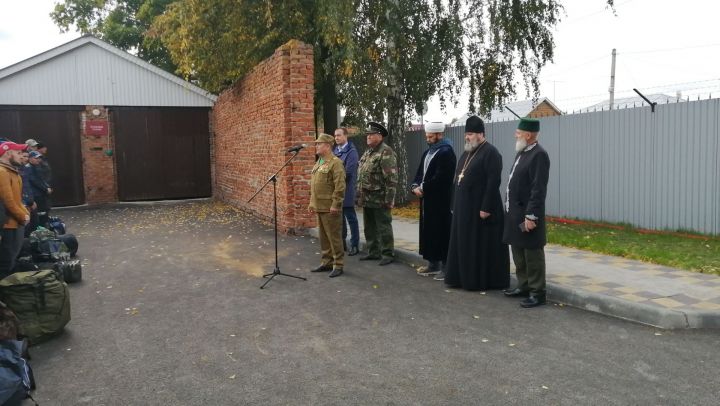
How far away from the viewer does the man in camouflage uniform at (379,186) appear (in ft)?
25.0

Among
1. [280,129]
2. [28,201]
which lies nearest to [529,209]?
[280,129]

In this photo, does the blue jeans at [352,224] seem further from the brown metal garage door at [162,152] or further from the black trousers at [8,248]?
the brown metal garage door at [162,152]

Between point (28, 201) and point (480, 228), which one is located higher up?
point (28, 201)

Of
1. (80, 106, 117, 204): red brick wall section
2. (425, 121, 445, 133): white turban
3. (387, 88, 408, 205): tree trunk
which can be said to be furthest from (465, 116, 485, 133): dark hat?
(80, 106, 117, 204): red brick wall section

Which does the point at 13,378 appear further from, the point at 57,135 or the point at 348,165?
the point at 57,135

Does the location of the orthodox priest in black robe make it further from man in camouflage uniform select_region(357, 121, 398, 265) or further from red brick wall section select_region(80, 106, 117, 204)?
red brick wall section select_region(80, 106, 117, 204)

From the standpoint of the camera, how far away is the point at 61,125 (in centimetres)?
1811

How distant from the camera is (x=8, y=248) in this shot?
5898mm

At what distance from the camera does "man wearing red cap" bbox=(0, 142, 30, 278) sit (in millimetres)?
5691

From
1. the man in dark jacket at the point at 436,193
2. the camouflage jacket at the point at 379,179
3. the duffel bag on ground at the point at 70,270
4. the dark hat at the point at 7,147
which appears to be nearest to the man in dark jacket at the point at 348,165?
the camouflage jacket at the point at 379,179

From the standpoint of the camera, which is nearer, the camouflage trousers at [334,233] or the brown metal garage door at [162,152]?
the camouflage trousers at [334,233]

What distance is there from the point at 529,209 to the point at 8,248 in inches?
211

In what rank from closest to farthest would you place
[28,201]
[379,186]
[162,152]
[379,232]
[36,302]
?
[36,302], [379,186], [379,232], [28,201], [162,152]

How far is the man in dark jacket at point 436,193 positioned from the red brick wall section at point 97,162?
585 inches
